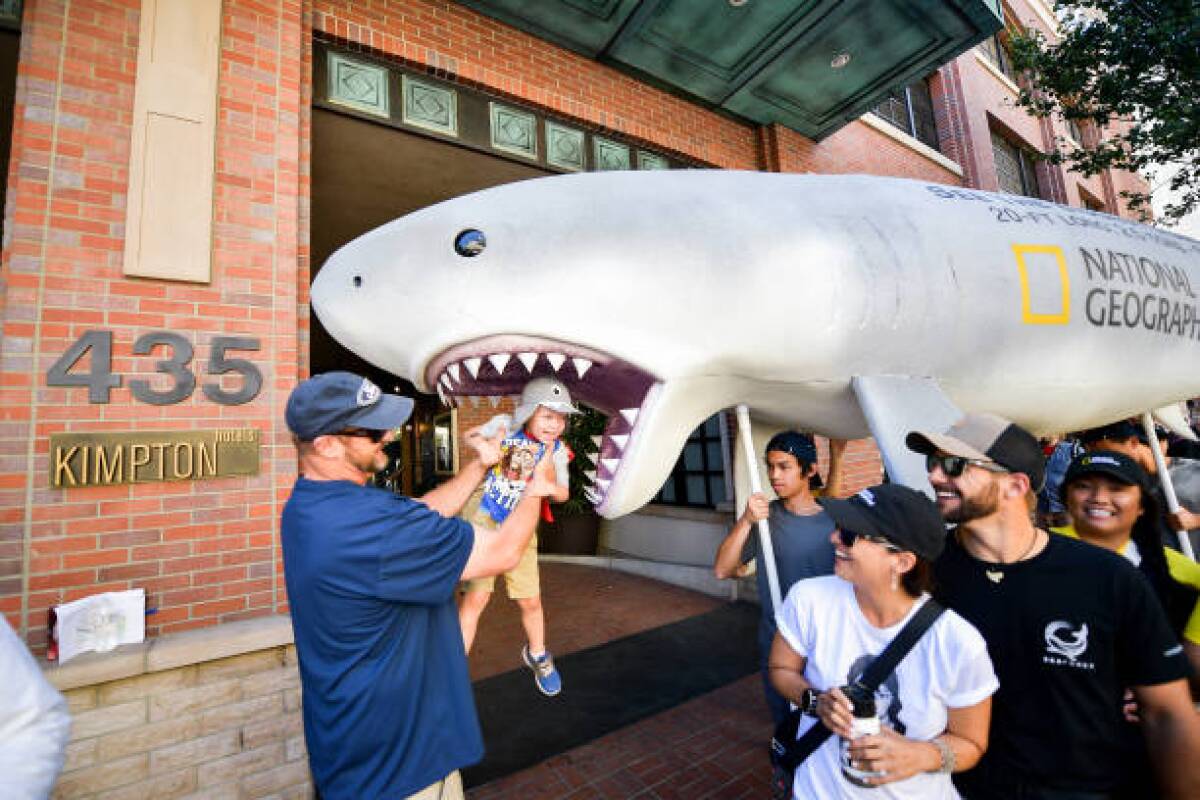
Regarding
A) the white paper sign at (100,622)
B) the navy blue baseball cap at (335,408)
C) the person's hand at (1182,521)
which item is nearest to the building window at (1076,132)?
the person's hand at (1182,521)

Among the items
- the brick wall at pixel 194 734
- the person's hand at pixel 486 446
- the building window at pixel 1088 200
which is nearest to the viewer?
the person's hand at pixel 486 446

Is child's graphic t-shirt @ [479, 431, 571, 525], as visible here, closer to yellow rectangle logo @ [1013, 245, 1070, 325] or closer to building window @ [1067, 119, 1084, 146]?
yellow rectangle logo @ [1013, 245, 1070, 325]

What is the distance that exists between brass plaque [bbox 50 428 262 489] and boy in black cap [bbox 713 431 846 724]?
2.47 m

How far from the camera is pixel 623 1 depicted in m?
4.13

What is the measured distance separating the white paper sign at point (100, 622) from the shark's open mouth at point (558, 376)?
72.0 inches

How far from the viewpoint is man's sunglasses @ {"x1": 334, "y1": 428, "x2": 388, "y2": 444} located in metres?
1.49

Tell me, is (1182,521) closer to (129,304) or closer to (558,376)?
(558,376)

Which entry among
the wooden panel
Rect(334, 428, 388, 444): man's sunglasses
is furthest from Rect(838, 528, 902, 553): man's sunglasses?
the wooden panel

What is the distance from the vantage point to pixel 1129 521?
1.78 m


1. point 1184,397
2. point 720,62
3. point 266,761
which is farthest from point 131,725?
point 720,62

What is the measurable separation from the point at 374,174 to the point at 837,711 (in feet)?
14.0

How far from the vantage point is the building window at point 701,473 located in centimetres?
678

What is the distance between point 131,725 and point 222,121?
302 centimetres

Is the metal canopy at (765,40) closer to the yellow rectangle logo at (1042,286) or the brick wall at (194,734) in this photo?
the yellow rectangle logo at (1042,286)
